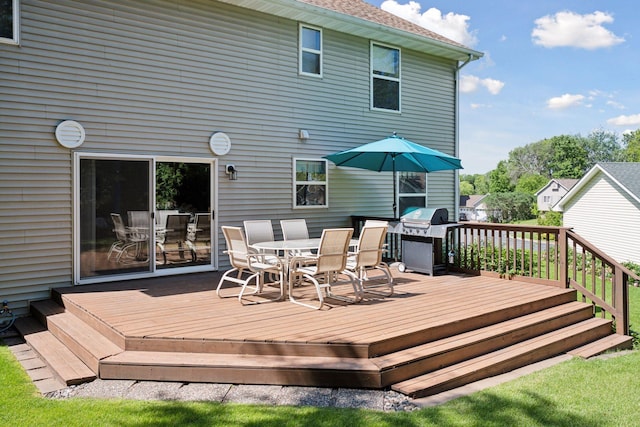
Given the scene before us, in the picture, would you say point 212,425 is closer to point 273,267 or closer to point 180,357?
point 180,357

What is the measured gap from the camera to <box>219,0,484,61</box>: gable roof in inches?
316

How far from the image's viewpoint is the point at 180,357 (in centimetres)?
405

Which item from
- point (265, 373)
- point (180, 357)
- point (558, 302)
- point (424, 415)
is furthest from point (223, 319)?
point (558, 302)

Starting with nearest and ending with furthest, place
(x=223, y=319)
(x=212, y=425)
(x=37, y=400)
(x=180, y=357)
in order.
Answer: (x=212, y=425) < (x=37, y=400) < (x=180, y=357) < (x=223, y=319)

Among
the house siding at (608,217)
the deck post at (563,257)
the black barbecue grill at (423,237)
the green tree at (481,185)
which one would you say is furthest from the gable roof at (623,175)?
the green tree at (481,185)

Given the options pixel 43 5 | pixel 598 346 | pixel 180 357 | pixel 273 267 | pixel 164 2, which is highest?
pixel 164 2

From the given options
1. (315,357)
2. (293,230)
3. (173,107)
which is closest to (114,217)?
→ (173,107)

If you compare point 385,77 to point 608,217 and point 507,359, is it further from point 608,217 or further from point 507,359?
point 608,217

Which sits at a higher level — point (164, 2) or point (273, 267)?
point (164, 2)

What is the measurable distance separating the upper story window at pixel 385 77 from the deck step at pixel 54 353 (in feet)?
23.7

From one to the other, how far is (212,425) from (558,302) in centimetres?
486

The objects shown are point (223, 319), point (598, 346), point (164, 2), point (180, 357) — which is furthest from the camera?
point (164, 2)

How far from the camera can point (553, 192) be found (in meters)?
49.4

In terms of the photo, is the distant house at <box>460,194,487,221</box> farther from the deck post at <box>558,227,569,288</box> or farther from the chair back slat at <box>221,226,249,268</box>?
the chair back slat at <box>221,226,249,268</box>
